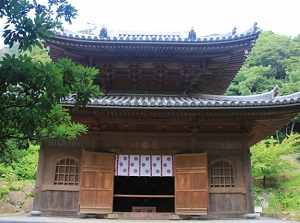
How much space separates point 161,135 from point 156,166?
3.89 feet

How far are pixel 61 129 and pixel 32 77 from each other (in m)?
1.97

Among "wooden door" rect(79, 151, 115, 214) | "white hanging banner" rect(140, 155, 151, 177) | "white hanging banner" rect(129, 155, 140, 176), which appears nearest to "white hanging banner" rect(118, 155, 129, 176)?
"white hanging banner" rect(129, 155, 140, 176)

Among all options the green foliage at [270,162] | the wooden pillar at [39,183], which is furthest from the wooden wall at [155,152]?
the green foliage at [270,162]

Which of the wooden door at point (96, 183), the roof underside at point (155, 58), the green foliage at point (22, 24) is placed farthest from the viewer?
the roof underside at point (155, 58)

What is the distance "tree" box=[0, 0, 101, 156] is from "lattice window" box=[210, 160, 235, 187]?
24.8 ft

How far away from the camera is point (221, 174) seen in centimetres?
1076

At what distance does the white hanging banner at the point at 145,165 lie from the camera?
35.7 ft

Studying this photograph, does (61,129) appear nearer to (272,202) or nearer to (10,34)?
(10,34)

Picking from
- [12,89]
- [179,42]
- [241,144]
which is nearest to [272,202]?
[241,144]

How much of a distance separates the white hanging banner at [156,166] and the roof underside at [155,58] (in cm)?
310

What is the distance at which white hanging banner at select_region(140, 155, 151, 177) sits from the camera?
35.7ft

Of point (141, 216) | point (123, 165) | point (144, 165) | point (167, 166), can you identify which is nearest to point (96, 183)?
point (123, 165)

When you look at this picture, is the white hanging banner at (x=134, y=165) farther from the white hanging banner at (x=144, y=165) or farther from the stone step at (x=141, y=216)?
the stone step at (x=141, y=216)

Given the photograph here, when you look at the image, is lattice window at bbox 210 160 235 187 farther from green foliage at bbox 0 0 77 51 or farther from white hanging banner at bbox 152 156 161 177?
green foliage at bbox 0 0 77 51
